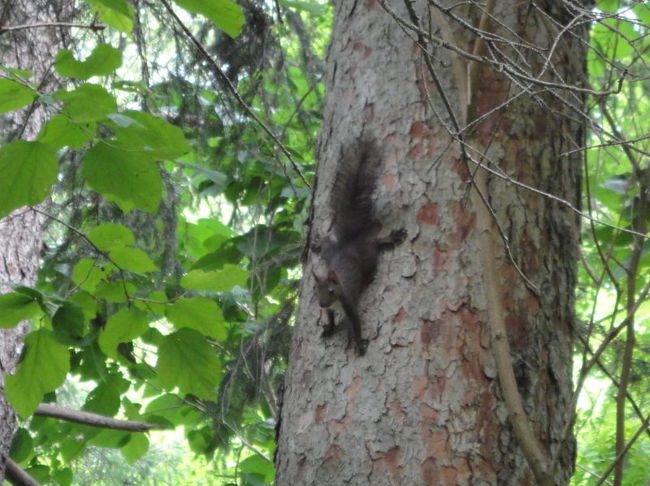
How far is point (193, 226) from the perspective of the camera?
139 inches

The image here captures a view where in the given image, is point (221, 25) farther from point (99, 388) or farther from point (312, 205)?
point (99, 388)

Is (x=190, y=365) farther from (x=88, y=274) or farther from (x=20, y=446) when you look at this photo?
(x=20, y=446)

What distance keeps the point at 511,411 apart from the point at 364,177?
0.58m

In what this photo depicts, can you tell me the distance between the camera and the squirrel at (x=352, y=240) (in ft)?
5.31

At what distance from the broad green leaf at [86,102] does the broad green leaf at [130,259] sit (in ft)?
1.59

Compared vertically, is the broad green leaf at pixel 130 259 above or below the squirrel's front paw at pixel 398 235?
below

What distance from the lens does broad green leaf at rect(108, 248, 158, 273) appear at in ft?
5.50

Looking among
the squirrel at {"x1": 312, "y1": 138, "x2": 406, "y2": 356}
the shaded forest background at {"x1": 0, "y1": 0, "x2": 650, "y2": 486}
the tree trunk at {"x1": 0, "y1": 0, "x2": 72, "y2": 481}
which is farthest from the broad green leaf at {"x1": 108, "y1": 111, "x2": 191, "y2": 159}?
the tree trunk at {"x1": 0, "y1": 0, "x2": 72, "y2": 481}

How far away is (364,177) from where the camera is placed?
5.58 ft

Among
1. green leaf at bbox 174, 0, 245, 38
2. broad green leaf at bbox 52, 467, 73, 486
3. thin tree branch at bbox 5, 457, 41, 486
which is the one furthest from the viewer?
broad green leaf at bbox 52, 467, 73, 486

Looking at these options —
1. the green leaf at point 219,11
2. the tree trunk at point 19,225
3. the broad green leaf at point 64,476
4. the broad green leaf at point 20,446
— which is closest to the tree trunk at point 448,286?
the green leaf at point 219,11

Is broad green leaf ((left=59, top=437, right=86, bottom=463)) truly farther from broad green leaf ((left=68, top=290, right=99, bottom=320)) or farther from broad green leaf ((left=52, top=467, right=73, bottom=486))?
broad green leaf ((left=68, top=290, right=99, bottom=320))

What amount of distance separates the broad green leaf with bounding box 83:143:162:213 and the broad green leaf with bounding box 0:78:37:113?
126 millimetres

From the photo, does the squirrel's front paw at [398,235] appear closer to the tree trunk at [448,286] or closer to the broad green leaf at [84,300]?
the tree trunk at [448,286]
